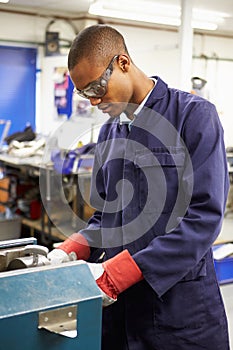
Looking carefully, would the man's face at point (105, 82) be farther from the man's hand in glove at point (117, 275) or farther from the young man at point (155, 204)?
the man's hand in glove at point (117, 275)

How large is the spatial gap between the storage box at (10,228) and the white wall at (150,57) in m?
1.70

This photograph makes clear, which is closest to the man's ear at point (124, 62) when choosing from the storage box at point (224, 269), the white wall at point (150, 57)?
the storage box at point (224, 269)

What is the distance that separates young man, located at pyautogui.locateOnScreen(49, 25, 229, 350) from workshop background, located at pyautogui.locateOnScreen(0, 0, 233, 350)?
5.05 ft

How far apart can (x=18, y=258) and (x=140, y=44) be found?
6267 mm

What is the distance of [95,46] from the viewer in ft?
3.85

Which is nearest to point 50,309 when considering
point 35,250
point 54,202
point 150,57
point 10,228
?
point 35,250

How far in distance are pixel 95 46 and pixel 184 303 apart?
66cm

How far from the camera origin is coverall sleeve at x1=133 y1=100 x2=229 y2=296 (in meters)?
1.12

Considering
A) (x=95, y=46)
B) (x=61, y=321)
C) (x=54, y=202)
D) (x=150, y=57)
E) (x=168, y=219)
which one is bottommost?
(x=54, y=202)

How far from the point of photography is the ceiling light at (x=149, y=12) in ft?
17.5

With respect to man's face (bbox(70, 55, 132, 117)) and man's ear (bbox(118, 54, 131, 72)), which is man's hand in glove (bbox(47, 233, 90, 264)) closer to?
man's face (bbox(70, 55, 132, 117))

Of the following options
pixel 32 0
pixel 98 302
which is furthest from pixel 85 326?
pixel 32 0

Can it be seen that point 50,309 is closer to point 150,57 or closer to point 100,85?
point 100,85

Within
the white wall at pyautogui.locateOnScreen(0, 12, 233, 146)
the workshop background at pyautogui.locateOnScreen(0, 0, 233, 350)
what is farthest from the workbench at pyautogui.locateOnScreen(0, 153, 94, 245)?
the white wall at pyautogui.locateOnScreen(0, 12, 233, 146)
